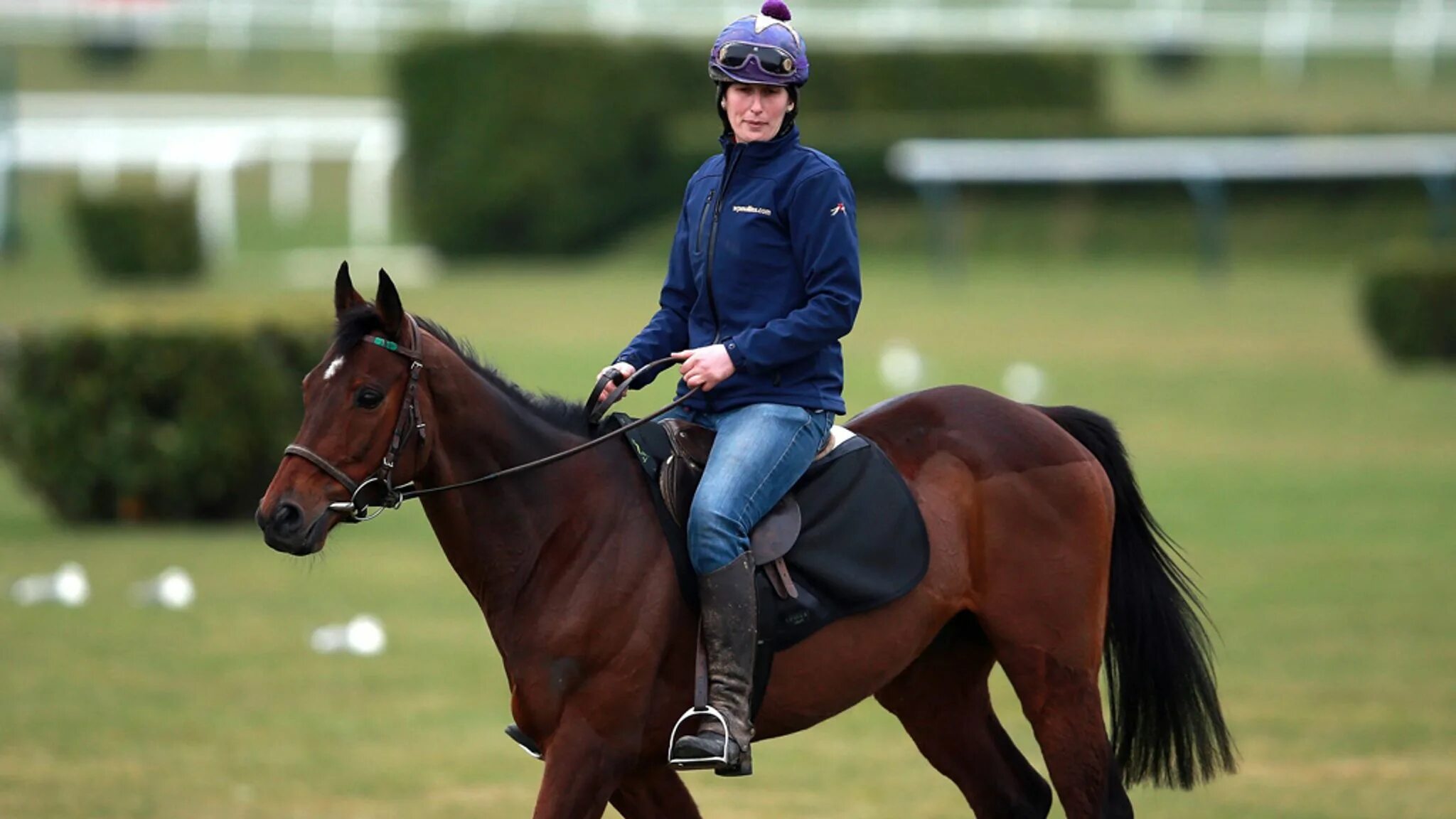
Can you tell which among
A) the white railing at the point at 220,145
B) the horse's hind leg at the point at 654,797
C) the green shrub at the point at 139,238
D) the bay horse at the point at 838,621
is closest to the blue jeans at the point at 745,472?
the bay horse at the point at 838,621

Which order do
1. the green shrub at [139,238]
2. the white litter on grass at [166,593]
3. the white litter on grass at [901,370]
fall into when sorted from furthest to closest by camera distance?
the green shrub at [139,238] → the white litter on grass at [901,370] → the white litter on grass at [166,593]

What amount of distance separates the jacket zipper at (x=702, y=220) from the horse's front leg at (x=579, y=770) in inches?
51.2

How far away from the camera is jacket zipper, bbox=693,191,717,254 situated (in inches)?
221

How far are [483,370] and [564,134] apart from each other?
82.8ft

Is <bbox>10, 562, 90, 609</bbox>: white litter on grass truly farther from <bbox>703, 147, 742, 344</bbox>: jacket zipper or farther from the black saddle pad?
<bbox>703, 147, 742, 344</bbox>: jacket zipper

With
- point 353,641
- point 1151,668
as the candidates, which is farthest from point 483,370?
point 353,641

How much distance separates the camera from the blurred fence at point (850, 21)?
39.4m

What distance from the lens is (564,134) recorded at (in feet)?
99.5

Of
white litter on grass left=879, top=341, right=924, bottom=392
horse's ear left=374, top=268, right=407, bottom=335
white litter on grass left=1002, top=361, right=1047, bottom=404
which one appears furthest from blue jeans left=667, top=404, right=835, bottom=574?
white litter on grass left=879, top=341, right=924, bottom=392

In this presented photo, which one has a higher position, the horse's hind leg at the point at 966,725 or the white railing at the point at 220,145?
the horse's hind leg at the point at 966,725

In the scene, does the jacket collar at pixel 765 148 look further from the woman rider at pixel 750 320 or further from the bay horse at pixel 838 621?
the bay horse at pixel 838 621

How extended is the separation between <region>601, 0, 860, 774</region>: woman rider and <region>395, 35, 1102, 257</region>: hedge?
24.5 m

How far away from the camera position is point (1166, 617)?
6176 mm

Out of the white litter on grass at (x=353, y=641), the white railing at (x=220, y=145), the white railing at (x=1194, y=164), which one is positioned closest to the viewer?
the white litter on grass at (x=353, y=641)
